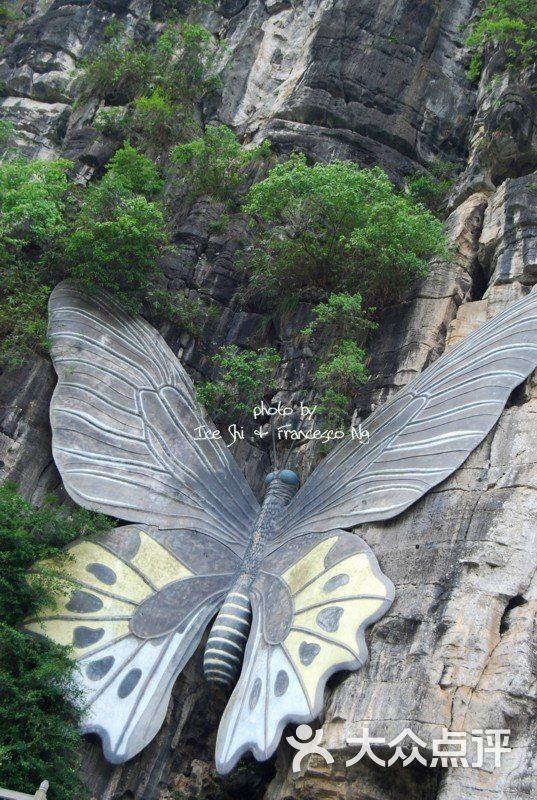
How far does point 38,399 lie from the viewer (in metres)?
12.1

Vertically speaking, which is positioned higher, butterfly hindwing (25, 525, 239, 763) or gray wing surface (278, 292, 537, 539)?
gray wing surface (278, 292, 537, 539)

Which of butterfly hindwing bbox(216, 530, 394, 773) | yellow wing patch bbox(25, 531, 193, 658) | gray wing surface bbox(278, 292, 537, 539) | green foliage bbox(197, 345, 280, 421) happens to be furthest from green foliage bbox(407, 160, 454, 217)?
yellow wing patch bbox(25, 531, 193, 658)

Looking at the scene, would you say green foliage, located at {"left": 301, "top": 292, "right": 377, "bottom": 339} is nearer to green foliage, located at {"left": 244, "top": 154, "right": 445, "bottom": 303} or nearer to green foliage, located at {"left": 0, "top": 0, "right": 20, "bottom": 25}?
green foliage, located at {"left": 244, "top": 154, "right": 445, "bottom": 303}

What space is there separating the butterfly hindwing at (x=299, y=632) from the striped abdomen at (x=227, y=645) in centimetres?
16

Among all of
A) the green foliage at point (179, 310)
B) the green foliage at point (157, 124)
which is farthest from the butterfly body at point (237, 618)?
the green foliage at point (157, 124)

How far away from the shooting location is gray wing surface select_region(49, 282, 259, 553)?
10.9m

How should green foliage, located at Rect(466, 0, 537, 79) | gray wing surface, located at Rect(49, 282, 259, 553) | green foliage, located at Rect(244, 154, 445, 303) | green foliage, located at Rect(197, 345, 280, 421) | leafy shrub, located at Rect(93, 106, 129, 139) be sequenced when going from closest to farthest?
1. gray wing surface, located at Rect(49, 282, 259, 553)
2. green foliage, located at Rect(197, 345, 280, 421)
3. green foliage, located at Rect(244, 154, 445, 303)
4. green foliage, located at Rect(466, 0, 537, 79)
5. leafy shrub, located at Rect(93, 106, 129, 139)

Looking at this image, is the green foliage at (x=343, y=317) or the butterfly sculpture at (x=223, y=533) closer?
the butterfly sculpture at (x=223, y=533)

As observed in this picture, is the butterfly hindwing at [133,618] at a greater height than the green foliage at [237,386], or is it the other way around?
the green foliage at [237,386]

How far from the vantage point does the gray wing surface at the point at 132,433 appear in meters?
10.9

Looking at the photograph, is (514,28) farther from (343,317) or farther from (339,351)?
(339,351)

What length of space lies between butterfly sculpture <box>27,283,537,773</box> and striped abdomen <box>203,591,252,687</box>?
16mm

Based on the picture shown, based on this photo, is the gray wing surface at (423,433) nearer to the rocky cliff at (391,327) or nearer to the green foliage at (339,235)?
the rocky cliff at (391,327)

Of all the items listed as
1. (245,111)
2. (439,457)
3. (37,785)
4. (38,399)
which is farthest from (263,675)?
(245,111)
